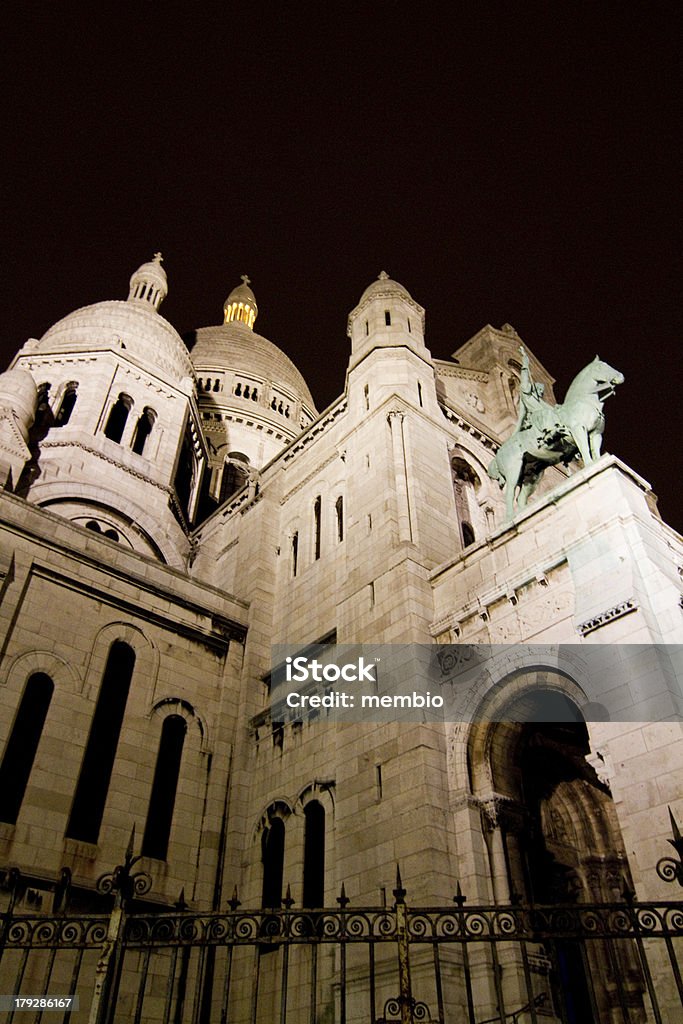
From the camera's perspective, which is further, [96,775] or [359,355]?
[359,355]

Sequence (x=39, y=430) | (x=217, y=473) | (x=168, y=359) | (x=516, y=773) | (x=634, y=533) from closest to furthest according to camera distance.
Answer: (x=634, y=533)
(x=516, y=773)
(x=39, y=430)
(x=168, y=359)
(x=217, y=473)

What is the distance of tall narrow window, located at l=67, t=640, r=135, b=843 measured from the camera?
52.3ft

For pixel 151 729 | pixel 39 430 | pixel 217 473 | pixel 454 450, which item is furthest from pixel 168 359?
pixel 151 729

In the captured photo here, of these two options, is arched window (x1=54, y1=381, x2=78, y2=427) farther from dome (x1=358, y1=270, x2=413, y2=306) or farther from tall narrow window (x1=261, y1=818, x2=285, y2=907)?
tall narrow window (x1=261, y1=818, x2=285, y2=907)

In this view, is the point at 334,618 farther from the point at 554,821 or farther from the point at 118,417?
the point at 118,417

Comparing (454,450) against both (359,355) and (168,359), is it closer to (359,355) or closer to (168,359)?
(359,355)

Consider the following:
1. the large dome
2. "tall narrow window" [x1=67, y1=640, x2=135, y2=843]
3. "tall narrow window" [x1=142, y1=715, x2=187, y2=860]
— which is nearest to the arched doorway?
"tall narrow window" [x1=142, y1=715, x2=187, y2=860]

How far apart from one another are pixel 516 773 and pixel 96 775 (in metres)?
9.38

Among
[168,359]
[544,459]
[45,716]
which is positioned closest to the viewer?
[45,716]

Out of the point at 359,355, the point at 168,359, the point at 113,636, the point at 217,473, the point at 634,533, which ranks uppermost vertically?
the point at 217,473

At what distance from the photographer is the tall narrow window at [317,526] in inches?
872

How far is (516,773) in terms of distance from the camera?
14586 millimetres

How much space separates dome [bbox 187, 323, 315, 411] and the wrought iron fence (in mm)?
40012

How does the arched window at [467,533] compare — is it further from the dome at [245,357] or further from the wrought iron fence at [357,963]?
the dome at [245,357]
